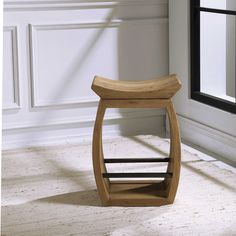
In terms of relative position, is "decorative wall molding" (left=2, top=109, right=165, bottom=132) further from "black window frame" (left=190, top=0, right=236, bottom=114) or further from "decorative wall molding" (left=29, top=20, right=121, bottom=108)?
"black window frame" (left=190, top=0, right=236, bottom=114)

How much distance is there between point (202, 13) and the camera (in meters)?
2.89

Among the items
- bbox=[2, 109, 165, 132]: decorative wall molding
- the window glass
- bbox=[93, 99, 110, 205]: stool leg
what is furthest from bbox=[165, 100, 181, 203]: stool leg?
bbox=[2, 109, 165, 132]: decorative wall molding

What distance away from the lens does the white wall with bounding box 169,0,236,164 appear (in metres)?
2.64

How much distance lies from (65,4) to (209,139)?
107 cm

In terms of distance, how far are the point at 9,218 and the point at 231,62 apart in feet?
6.25

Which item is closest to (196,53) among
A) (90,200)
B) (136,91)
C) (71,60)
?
(71,60)

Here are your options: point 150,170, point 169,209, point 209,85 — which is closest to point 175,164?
point 169,209

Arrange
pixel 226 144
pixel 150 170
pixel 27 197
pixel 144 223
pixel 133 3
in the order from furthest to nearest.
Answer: pixel 133 3 → pixel 226 144 → pixel 150 170 → pixel 27 197 → pixel 144 223

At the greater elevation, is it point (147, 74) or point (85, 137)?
point (147, 74)

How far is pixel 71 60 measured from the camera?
9.77 feet

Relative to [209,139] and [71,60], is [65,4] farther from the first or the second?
[209,139]

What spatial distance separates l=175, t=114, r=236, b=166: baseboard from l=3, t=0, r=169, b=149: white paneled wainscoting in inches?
10.6

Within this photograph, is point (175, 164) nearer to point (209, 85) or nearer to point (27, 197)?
point (27, 197)

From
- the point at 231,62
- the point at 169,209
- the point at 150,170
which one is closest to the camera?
the point at 169,209
